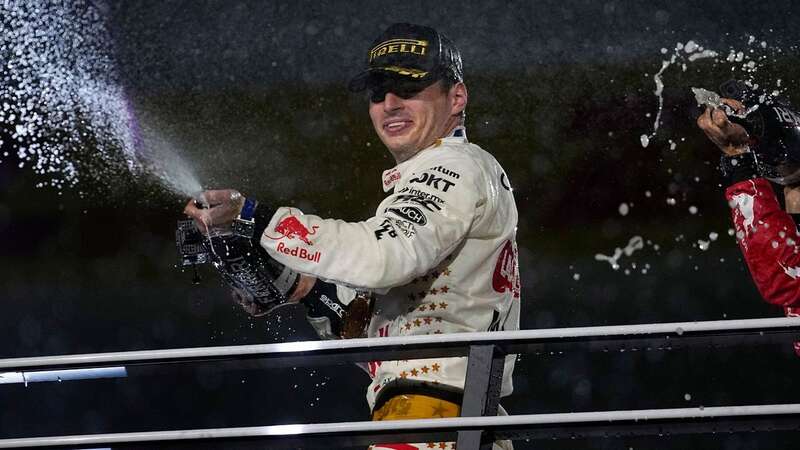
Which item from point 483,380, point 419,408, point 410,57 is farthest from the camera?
point 410,57

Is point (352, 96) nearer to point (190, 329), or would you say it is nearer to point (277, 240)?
point (190, 329)

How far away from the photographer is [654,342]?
174 cm

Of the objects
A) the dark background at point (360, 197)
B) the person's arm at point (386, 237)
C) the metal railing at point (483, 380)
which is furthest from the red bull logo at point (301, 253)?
the dark background at point (360, 197)

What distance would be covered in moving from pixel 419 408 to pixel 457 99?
0.84 metres

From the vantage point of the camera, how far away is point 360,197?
4.95m

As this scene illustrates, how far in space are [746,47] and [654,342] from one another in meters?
3.54

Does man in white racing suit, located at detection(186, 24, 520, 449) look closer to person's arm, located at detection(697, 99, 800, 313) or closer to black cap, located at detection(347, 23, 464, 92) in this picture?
black cap, located at detection(347, 23, 464, 92)

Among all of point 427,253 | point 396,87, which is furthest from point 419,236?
point 396,87

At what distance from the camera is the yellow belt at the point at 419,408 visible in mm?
2451

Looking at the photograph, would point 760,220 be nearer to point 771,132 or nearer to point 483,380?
point 771,132

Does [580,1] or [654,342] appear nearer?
[654,342]

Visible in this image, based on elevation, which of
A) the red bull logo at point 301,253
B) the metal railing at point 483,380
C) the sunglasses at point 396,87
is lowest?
the metal railing at point 483,380

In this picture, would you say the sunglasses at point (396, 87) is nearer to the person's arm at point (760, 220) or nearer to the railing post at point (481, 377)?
the person's arm at point (760, 220)

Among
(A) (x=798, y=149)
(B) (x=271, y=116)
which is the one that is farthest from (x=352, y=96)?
(A) (x=798, y=149)
